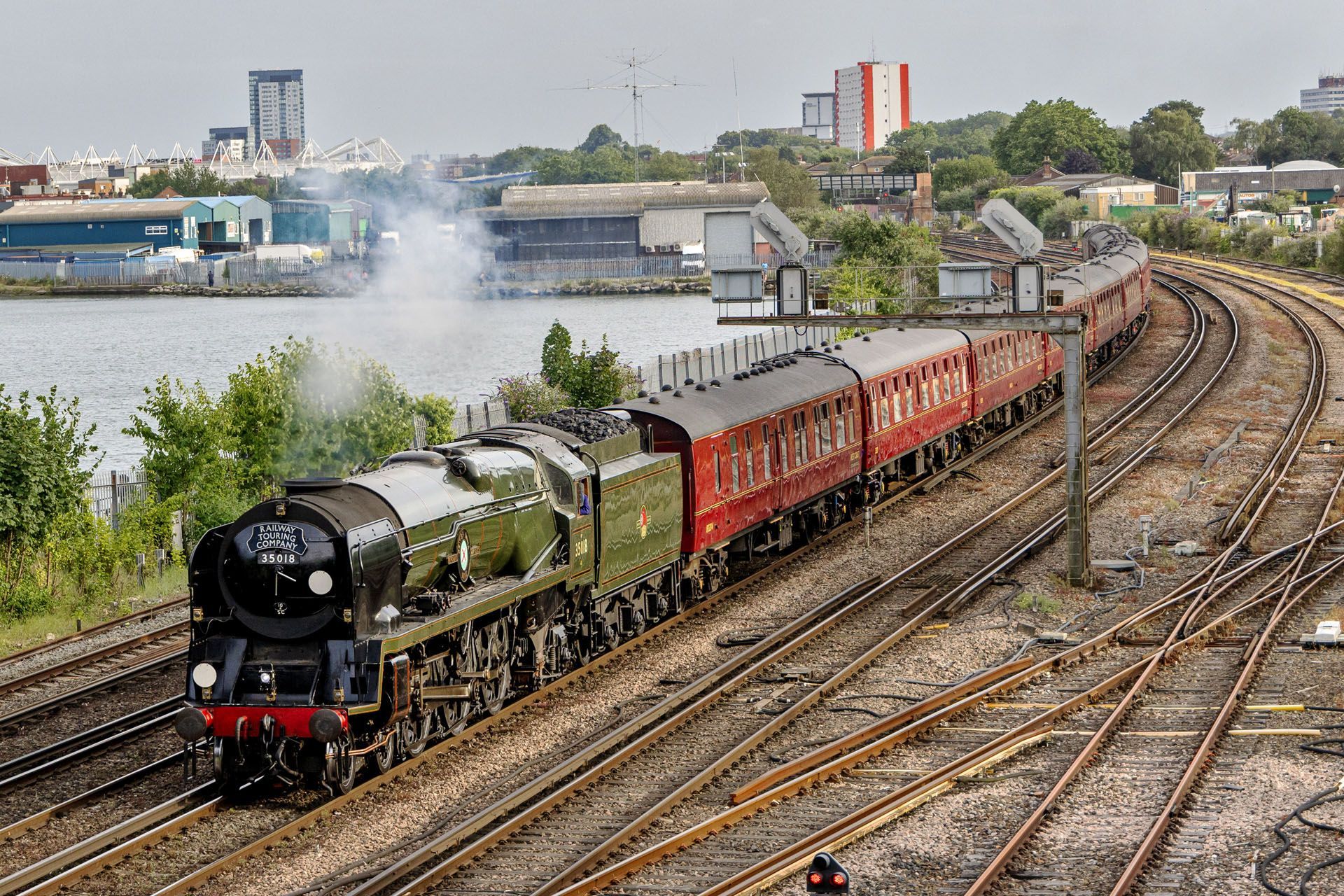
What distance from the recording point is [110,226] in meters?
170

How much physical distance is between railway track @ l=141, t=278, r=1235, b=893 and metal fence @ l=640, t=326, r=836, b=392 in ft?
82.9

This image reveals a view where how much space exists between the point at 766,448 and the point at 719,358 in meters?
25.4

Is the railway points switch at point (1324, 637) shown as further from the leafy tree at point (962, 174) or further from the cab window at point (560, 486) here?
the leafy tree at point (962, 174)

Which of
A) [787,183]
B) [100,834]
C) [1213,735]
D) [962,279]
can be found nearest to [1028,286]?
[962,279]

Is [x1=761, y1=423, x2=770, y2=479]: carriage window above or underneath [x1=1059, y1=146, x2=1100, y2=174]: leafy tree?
underneath

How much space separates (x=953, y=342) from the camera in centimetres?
3888

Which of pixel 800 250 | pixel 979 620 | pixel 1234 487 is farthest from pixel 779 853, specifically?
pixel 1234 487

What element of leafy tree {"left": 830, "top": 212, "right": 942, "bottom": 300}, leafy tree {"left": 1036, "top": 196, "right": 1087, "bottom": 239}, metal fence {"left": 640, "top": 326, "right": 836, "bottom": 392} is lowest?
metal fence {"left": 640, "top": 326, "right": 836, "bottom": 392}

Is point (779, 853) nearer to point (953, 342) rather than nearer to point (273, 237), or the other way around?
point (953, 342)

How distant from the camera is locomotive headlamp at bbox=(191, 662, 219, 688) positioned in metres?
16.1

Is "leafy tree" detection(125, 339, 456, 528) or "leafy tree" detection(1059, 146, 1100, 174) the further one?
"leafy tree" detection(1059, 146, 1100, 174)

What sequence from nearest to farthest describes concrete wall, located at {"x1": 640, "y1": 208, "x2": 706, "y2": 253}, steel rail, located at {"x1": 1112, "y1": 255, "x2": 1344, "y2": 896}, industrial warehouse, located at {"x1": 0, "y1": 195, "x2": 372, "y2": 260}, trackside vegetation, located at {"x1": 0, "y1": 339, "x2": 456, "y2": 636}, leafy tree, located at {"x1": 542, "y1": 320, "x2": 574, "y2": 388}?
1. steel rail, located at {"x1": 1112, "y1": 255, "x2": 1344, "y2": 896}
2. trackside vegetation, located at {"x1": 0, "y1": 339, "x2": 456, "y2": 636}
3. leafy tree, located at {"x1": 542, "y1": 320, "x2": 574, "y2": 388}
4. concrete wall, located at {"x1": 640, "y1": 208, "x2": 706, "y2": 253}
5. industrial warehouse, located at {"x1": 0, "y1": 195, "x2": 372, "y2": 260}

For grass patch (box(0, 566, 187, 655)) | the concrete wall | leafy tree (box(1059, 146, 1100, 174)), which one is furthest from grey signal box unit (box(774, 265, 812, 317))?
leafy tree (box(1059, 146, 1100, 174))

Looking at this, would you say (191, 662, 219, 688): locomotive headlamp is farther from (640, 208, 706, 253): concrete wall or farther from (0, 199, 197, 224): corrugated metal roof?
(0, 199, 197, 224): corrugated metal roof
